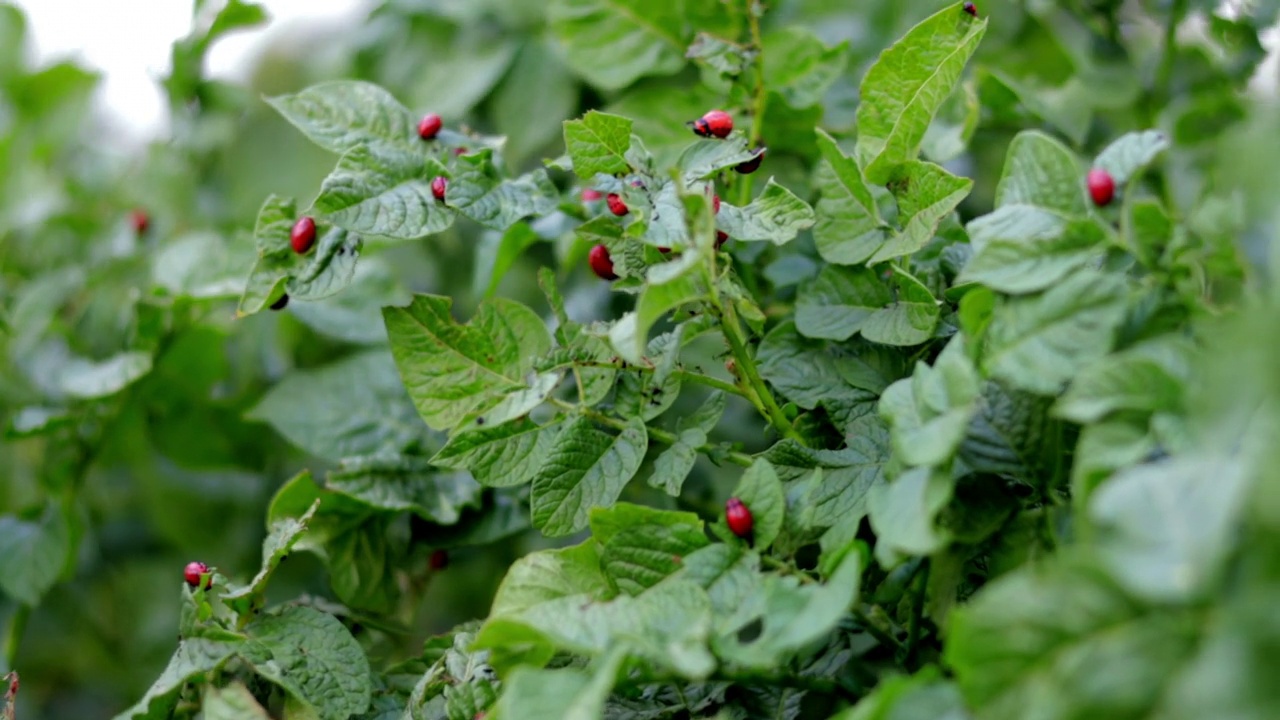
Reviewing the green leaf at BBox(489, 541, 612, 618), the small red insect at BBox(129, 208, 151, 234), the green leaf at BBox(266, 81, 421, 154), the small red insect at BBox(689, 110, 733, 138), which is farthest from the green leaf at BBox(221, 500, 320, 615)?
the small red insect at BBox(129, 208, 151, 234)

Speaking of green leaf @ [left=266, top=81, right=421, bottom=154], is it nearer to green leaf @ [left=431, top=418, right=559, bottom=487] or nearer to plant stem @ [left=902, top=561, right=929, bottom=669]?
Answer: green leaf @ [left=431, top=418, right=559, bottom=487]

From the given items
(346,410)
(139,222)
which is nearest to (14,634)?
(346,410)

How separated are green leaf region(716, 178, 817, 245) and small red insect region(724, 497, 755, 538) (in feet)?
0.55

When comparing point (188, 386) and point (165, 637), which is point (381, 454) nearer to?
point (188, 386)

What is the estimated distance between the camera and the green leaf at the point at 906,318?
689mm

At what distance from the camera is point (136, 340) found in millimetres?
1102

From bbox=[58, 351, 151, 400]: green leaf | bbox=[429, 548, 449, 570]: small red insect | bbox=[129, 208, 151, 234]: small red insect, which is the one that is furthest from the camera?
bbox=[129, 208, 151, 234]: small red insect

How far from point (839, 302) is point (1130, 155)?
23 cm

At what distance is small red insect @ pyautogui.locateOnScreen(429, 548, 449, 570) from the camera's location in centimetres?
95

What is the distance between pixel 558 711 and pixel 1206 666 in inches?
11.0

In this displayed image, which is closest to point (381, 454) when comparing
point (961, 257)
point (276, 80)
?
point (961, 257)

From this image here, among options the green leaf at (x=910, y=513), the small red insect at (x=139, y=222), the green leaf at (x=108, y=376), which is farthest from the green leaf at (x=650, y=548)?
the small red insect at (x=139, y=222)

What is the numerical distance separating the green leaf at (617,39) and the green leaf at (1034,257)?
0.54 meters

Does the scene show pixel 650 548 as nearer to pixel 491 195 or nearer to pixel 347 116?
pixel 491 195
